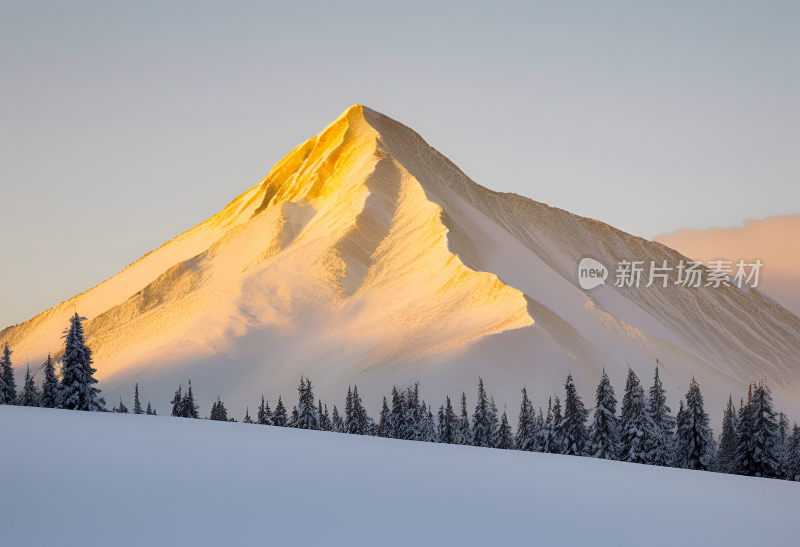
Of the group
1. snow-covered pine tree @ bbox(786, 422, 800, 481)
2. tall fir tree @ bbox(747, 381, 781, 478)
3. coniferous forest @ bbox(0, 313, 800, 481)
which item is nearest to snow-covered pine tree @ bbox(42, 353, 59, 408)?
coniferous forest @ bbox(0, 313, 800, 481)

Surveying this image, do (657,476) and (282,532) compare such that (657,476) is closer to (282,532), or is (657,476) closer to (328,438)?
(328,438)

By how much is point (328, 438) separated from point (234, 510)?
30.2ft

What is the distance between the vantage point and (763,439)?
57469 millimetres

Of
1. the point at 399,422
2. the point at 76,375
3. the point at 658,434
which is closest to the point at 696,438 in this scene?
the point at 658,434

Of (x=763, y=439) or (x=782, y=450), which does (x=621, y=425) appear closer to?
(x=763, y=439)

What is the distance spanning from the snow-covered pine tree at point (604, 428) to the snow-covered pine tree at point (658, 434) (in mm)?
2494

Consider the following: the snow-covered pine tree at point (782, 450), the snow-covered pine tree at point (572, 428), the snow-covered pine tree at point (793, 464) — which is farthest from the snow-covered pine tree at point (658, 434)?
the snow-covered pine tree at point (793, 464)

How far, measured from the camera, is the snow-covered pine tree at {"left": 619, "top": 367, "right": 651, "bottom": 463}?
201 ft

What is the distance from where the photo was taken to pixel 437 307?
594 feet

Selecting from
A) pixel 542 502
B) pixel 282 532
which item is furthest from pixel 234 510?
pixel 542 502

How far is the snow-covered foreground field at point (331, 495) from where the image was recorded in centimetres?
1504

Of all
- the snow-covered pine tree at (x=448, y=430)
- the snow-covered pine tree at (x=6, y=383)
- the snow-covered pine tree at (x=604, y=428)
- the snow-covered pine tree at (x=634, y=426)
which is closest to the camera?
the snow-covered pine tree at (x=604, y=428)

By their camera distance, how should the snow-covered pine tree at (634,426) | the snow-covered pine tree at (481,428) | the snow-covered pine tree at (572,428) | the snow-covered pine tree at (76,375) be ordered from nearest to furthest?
1. the snow-covered pine tree at (76,375)
2. the snow-covered pine tree at (634,426)
3. the snow-covered pine tree at (572,428)
4. the snow-covered pine tree at (481,428)

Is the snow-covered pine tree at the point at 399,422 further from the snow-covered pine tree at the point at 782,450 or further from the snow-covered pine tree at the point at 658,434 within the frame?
the snow-covered pine tree at the point at 782,450
